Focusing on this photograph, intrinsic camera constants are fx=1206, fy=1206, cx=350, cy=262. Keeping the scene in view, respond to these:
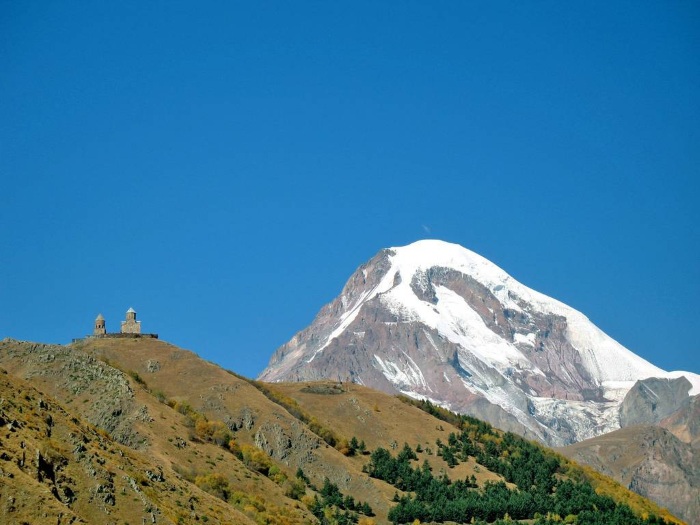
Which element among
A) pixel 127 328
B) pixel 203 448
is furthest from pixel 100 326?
pixel 203 448

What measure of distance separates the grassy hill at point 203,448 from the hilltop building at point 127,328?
227 inches

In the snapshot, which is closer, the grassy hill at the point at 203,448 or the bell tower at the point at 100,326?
the grassy hill at the point at 203,448

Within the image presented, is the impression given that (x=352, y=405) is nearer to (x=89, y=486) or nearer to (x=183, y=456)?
(x=183, y=456)

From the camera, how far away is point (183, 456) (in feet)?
399

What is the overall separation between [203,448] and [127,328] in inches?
2421

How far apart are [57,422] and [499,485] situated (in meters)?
94.8

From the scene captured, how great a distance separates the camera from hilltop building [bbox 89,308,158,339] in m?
180

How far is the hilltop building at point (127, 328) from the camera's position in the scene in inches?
7101

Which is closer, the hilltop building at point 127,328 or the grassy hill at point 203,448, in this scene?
the grassy hill at point 203,448

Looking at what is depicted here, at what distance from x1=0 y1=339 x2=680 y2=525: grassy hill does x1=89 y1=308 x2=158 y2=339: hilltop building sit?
18.9ft

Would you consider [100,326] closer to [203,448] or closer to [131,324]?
[131,324]

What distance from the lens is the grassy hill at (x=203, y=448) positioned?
79688 millimetres

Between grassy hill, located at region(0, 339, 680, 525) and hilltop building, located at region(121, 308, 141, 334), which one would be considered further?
hilltop building, located at region(121, 308, 141, 334)

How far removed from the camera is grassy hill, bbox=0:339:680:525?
7969cm
